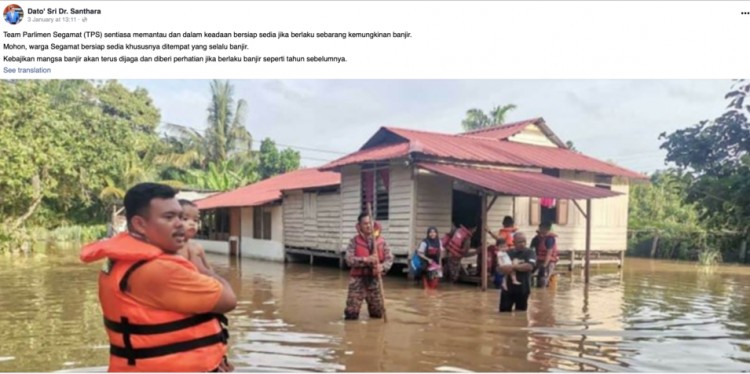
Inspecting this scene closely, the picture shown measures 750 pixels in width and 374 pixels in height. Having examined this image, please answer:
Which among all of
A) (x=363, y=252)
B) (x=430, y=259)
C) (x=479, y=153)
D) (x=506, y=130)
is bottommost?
(x=430, y=259)

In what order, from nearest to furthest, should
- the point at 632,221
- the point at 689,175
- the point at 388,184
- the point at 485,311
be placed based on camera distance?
the point at 689,175 < the point at 485,311 < the point at 388,184 < the point at 632,221

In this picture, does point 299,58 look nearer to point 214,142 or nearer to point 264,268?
point 264,268

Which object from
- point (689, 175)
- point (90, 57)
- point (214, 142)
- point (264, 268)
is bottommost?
point (264, 268)

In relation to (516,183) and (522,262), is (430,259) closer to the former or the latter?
(516,183)

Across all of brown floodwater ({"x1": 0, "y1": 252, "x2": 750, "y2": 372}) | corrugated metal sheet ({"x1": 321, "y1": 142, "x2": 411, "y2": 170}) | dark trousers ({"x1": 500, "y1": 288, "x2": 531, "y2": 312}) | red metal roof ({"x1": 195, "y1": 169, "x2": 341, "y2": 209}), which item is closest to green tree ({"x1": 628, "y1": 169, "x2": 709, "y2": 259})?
corrugated metal sheet ({"x1": 321, "y1": 142, "x2": 411, "y2": 170})

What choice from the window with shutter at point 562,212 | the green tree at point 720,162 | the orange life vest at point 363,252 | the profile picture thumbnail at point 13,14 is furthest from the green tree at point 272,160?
the green tree at point 720,162

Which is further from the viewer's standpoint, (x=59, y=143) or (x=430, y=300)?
(x=59, y=143)

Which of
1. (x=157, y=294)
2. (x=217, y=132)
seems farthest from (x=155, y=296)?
(x=217, y=132)

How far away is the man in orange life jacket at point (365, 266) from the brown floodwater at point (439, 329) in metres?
0.27

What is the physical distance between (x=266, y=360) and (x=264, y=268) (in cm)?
1122

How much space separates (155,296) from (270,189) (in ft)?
65.4

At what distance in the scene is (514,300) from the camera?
8125mm

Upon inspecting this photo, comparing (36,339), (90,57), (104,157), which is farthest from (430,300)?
(104,157)

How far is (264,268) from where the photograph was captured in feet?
54.2
